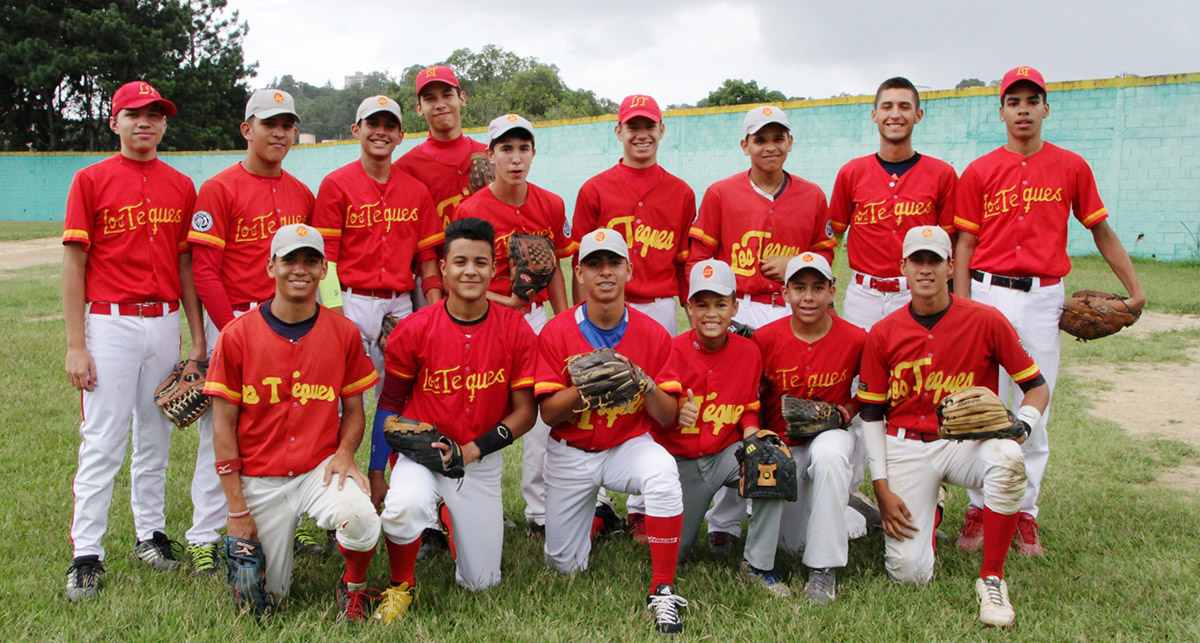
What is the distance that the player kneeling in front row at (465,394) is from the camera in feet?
12.9

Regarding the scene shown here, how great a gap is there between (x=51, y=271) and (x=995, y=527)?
758 inches

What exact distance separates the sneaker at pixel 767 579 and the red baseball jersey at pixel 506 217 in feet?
6.21

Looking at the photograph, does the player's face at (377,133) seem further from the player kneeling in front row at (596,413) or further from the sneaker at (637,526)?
the sneaker at (637,526)

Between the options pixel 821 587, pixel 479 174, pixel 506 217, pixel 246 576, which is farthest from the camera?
pixel 479 174

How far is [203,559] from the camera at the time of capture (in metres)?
4.05

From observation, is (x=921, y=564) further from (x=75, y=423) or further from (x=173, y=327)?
(x=75, y=423)

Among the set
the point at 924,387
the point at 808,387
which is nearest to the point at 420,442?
the point at 808,387

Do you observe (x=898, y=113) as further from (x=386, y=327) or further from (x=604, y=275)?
(x=386, y=327)

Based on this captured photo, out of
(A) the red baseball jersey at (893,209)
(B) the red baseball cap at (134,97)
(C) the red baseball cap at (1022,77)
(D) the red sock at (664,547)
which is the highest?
(C) the red baseball cap at (1022,77)

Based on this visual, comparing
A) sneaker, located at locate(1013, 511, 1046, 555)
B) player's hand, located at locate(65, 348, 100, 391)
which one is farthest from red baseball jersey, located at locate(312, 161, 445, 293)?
sneaker, located at locate(1013, 511, 1046, 555)

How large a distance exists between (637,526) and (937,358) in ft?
6.08

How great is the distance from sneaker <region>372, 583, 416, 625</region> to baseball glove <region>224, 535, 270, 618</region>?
0.47 m

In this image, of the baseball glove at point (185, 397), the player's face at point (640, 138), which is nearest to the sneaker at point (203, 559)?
the baseball glove at point (185, 397)

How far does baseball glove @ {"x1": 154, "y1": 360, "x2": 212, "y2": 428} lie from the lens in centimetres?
387
